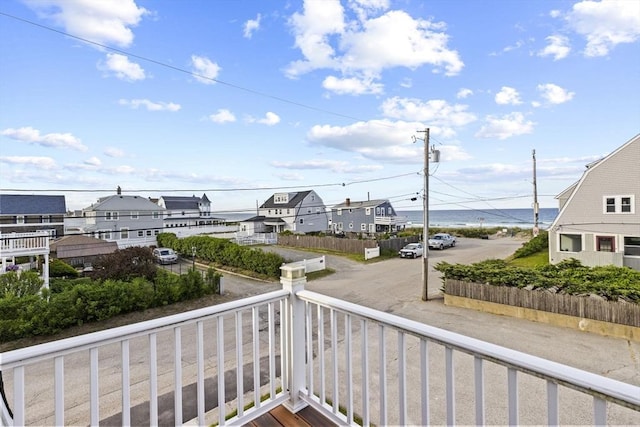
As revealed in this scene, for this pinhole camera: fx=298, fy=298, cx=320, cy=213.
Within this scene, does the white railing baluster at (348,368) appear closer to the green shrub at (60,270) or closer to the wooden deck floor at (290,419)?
the wooden deck floor at (290,419)

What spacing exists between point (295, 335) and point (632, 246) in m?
14.5

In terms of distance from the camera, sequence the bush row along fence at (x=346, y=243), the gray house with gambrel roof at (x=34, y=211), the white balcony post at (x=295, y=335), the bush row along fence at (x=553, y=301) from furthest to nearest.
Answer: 1. the gray house with gambrel roof at (x=34, y=211)
2. the bush row along fence at (x=346, y=243)
3. the bush row along fence at (x=553, y=301)
4. the white balcony post at (x=295, y=335)

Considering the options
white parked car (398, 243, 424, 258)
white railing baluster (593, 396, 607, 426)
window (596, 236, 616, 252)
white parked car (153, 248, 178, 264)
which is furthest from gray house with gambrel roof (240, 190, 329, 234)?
white railing baluster (593, 396, 607, 426)

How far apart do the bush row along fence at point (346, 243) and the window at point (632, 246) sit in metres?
10.6

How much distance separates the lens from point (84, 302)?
771 cm

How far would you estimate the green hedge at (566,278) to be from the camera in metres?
6.57

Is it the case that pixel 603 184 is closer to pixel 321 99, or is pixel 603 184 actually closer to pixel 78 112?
pixel 321 99

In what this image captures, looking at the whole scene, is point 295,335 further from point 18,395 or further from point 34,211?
point 34,211

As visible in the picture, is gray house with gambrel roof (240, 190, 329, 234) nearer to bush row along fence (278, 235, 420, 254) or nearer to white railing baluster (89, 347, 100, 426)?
bush row along fence (278, 235, 420, 254)

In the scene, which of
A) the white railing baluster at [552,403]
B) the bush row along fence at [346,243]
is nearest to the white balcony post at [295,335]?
the white railing baluster at [552,403]

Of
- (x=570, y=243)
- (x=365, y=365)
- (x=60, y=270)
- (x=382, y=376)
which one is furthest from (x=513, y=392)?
(x=60, y=270)

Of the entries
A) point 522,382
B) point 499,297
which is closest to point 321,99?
point 499,297

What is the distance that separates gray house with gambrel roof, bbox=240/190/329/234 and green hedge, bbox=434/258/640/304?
2286 centimetres

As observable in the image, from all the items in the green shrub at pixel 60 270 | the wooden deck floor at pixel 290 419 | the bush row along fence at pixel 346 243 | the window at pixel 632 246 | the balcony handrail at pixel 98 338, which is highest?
the balcony handrail at pixel 98 338
